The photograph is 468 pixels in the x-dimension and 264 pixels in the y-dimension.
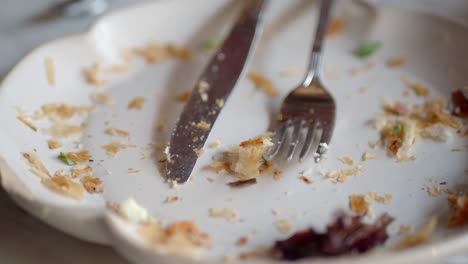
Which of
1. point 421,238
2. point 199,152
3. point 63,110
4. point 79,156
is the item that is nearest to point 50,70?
point 63,110

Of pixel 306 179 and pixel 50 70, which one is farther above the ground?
pixel 50 70

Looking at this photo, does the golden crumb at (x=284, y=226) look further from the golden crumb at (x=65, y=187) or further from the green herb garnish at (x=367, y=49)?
the green herb garnish at (x=367, y=49)

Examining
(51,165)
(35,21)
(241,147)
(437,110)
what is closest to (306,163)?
(241,147)

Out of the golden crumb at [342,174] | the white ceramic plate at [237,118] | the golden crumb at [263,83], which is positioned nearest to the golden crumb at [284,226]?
the white ceramic plate at [237,118]

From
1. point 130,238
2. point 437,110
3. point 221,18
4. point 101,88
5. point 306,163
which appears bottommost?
point 130,238

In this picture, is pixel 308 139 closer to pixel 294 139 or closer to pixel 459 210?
pixel 294 139

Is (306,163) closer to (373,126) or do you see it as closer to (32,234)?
(373,126)
